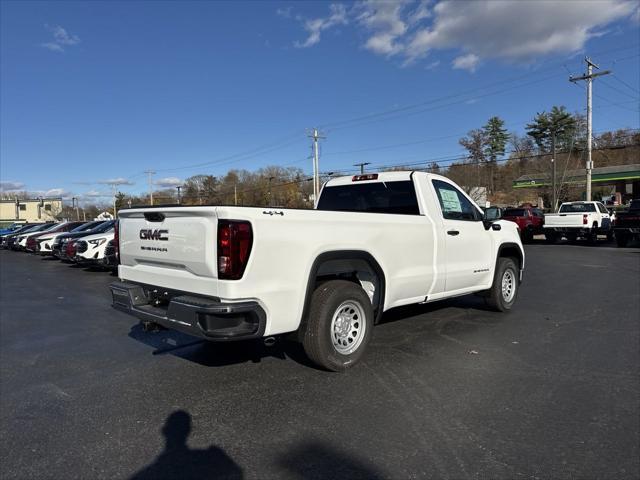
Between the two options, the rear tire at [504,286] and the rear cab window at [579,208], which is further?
the rear cab window at [579,208]

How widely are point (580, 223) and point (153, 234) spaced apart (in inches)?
870

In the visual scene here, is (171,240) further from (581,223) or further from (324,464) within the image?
(581,223)

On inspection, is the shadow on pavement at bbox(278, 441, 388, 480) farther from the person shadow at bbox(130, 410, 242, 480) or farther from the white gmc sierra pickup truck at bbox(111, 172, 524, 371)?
the white gmc sierra pickup truck at bbox(111, 172, 524, 371)

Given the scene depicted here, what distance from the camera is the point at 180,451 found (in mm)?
3145

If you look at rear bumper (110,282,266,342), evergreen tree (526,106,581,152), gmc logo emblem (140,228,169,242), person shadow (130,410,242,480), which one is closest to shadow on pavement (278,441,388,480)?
person shadow (130,410,242,480)

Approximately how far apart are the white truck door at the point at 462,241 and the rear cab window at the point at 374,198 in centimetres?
39

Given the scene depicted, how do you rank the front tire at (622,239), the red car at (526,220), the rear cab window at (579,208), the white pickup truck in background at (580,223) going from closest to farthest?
1. the front tire at (622,239)
2. the white pickup truck in background at (580,223)
3. the rear cab window at (579,208)
4. the red car at (526,220)

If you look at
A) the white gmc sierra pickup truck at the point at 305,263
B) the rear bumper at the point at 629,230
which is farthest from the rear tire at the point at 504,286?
the rear bumper at the point at 629,230

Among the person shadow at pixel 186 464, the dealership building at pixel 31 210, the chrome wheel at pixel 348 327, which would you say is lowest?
the person shadow at pixel 186 464

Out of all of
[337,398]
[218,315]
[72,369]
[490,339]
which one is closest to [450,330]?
[490,339]

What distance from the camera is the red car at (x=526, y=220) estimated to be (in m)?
25.7

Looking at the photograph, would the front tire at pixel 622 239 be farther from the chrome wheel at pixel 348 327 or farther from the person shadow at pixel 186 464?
the person shadow at pixel 186 464

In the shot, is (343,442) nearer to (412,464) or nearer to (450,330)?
(412,464)

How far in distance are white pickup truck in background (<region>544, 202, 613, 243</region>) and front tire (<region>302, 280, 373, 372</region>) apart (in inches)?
813
